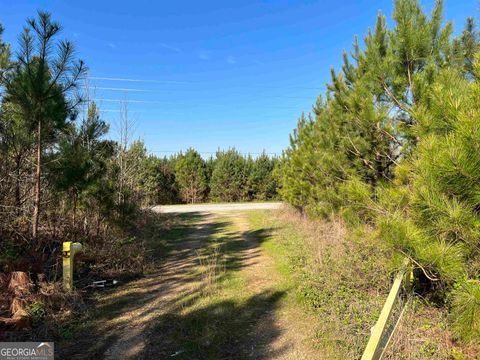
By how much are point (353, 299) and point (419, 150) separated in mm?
2338

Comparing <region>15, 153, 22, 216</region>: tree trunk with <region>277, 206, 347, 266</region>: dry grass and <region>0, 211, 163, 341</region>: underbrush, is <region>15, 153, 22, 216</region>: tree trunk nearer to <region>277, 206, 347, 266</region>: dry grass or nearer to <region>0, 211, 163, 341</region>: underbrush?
<region>0, 211, 163, 341</region>: underbrush

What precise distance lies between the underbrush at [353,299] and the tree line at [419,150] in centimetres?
28

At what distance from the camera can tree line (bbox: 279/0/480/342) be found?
2.40 metres

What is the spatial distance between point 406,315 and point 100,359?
10.7ft

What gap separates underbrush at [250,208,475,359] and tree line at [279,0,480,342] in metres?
0.28

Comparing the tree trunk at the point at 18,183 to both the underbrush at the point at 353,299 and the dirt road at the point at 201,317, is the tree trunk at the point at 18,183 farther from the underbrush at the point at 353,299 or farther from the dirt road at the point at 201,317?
the underbrush at the point at 353,299

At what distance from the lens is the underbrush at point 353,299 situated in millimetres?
2930

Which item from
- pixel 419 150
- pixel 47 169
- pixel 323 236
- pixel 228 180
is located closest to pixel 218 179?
pixel 228 180

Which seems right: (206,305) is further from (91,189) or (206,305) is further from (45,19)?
(45,19)

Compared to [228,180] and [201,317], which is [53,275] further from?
[228,180]

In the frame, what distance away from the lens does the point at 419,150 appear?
275cm

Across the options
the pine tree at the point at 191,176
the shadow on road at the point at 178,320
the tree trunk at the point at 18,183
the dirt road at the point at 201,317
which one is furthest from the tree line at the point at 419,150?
the pine tree at the point at 191,176

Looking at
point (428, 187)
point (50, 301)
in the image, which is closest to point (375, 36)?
point (428, 187)

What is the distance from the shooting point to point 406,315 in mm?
3254
